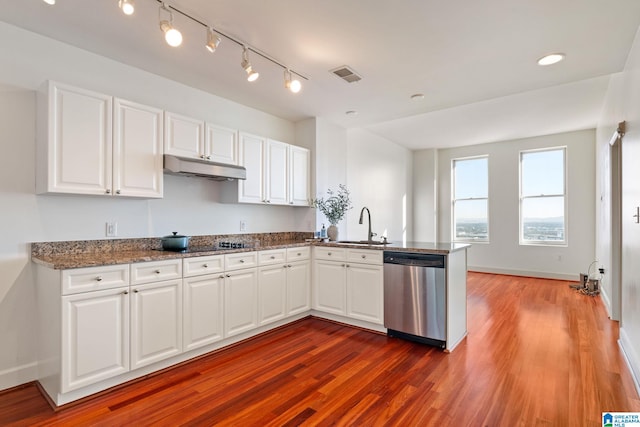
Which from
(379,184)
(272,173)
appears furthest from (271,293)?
(379,184)

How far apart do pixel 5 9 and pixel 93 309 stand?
2094 mm

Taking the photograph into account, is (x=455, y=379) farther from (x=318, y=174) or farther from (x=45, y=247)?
(x=45, y=247)

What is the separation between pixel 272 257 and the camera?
346 centimetres

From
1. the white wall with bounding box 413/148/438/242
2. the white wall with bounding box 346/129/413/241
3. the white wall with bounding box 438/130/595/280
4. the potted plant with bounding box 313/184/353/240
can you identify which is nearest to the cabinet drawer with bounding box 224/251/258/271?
the potted plant with bounding box 313/184/353/240

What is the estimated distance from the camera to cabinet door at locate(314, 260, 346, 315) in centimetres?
368

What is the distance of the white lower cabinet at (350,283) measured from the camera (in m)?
3.41

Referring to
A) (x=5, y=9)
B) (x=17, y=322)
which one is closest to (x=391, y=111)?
(x=5, y=9)

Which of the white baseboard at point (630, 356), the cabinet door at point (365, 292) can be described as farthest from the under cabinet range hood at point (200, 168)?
→ the white baseboard at point (630, 356)

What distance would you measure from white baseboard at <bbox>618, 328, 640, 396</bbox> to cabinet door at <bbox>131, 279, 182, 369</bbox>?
3.39 metres

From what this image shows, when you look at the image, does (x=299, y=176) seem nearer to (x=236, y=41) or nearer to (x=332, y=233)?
(x=332, y=233)

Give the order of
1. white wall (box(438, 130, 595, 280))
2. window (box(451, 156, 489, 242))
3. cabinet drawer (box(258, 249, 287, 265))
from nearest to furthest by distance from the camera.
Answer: cabinet drawer (box(258, 249, 287, 265))
white wall (box(438, 130, 595, 280))
window (box(451, 156, 489, 242))

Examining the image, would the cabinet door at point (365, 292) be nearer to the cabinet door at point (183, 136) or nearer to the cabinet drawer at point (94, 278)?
the cabinet door at point (183, 136)

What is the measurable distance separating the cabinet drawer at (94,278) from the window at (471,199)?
6.90 meters

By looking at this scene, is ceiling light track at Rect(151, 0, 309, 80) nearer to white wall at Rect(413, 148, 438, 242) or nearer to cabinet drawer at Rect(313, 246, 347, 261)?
cabinet drawer at Rect(313, 246, 347, 261)
